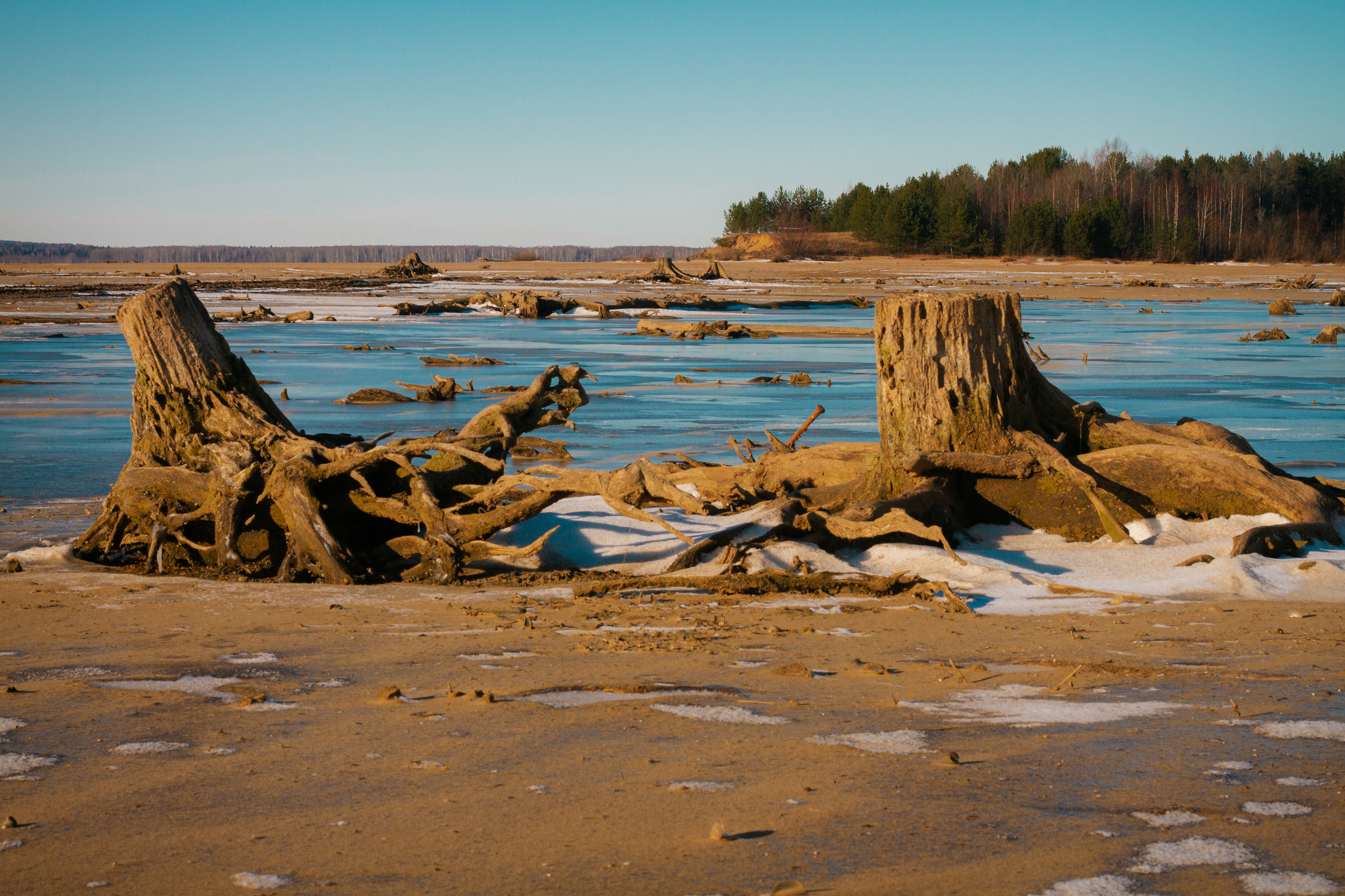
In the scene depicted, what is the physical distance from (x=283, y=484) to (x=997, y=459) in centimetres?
454

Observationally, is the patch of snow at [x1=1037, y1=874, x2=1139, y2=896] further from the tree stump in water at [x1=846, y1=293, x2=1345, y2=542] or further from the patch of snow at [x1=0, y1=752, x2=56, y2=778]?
the tree stump in water at [x1=846, y1=293, x2=1345, y2=542]

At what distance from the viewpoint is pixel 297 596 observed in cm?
652

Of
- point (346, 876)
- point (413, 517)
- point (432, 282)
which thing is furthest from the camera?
point (432, 282)

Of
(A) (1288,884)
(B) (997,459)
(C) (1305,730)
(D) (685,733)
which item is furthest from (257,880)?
(B) (997,459)

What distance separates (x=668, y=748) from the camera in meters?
3.88

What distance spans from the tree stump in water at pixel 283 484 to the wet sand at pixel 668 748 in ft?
3.02

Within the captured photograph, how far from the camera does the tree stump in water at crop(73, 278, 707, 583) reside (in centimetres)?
695

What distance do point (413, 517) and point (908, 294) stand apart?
12.1 feet

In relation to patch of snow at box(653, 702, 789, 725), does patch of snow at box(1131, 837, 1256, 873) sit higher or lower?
higher

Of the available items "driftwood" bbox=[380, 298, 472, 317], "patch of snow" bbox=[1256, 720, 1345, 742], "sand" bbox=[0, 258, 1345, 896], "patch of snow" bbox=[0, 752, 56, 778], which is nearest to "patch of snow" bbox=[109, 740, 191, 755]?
"sand" bbox=[0, 258, 1345, 896]

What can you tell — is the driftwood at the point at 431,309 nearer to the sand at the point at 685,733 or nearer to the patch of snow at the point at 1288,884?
the sand at the point at 685,733

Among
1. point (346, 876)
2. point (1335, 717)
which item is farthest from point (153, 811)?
point (1335, 717)

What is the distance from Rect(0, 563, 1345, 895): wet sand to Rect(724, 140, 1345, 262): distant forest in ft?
321

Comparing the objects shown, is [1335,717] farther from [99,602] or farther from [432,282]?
[432,282]
